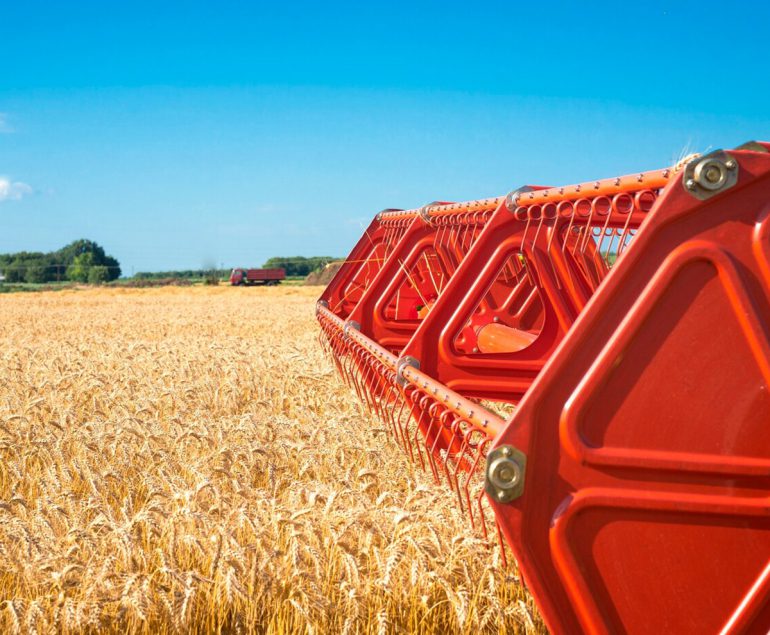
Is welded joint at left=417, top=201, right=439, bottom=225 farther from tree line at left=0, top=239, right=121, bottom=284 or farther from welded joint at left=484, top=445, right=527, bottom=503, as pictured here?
tree line at left=0, top=239, right=121, bottom=284

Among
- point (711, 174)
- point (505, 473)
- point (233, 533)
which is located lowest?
point (233, 533)

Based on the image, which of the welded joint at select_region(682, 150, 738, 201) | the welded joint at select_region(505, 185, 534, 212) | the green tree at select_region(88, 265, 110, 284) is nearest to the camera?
the welded joint at select_region(682, 150, 738, 201)

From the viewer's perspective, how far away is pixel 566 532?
77.7 inches

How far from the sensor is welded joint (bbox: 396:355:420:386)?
3730mm

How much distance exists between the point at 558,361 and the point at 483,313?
3.44 metres

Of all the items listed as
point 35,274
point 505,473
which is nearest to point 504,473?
point 505,473

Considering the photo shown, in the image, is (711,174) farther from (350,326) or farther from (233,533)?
(350,326)

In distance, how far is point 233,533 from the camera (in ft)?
10.4

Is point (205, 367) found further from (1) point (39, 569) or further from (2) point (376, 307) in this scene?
(1) point (39, 569)

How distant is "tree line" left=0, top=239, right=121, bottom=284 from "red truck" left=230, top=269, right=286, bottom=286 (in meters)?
12.5

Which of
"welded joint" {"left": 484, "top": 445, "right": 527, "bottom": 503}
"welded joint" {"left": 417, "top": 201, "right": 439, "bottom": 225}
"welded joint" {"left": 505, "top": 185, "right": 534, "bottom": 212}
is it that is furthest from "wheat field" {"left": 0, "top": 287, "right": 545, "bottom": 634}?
"welded joint" {"left": 417, "top": 201, "right": 439, "bottom": 225}

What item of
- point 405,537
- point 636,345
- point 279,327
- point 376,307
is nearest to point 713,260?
point 636,345

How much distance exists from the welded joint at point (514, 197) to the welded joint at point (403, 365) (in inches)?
34.9

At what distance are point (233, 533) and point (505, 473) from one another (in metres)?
1.60
